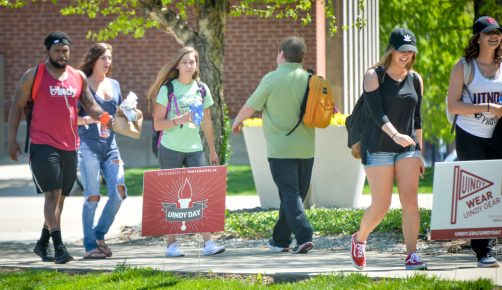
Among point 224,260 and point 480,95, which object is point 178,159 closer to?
point 224,260

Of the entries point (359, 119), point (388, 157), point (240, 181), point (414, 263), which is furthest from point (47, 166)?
point (240, 181)

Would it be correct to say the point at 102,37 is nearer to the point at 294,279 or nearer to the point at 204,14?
the point at 204,14

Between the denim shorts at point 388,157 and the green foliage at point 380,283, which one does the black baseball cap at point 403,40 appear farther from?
the green foliage at point 380,283

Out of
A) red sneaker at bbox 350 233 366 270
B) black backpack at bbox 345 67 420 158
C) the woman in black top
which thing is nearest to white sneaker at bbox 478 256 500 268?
the woman in black top

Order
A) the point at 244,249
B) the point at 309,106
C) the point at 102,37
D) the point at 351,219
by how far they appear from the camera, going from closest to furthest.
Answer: the point at 309,106, the point at 244,249, the point at 351,219, the point at 102,37

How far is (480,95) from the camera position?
8.61m

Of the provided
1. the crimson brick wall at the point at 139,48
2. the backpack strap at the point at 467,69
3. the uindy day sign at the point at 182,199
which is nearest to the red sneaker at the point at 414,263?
the backpack strap at the point at 467,69

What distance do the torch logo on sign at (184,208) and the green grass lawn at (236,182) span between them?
8.73 m

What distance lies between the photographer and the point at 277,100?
32.8ft

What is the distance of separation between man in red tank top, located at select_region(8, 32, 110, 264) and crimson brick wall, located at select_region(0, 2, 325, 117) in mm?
14210

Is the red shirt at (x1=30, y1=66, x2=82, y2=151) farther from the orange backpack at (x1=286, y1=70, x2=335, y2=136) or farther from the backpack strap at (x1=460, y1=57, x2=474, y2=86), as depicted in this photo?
the backpack strap at (x1=460, y1=57, x2=474, y2=86)

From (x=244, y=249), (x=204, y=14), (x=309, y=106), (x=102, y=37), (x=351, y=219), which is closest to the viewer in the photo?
(x=309, y=106)

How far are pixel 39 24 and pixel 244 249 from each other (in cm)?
1428

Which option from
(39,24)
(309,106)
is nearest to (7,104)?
(39,24)
